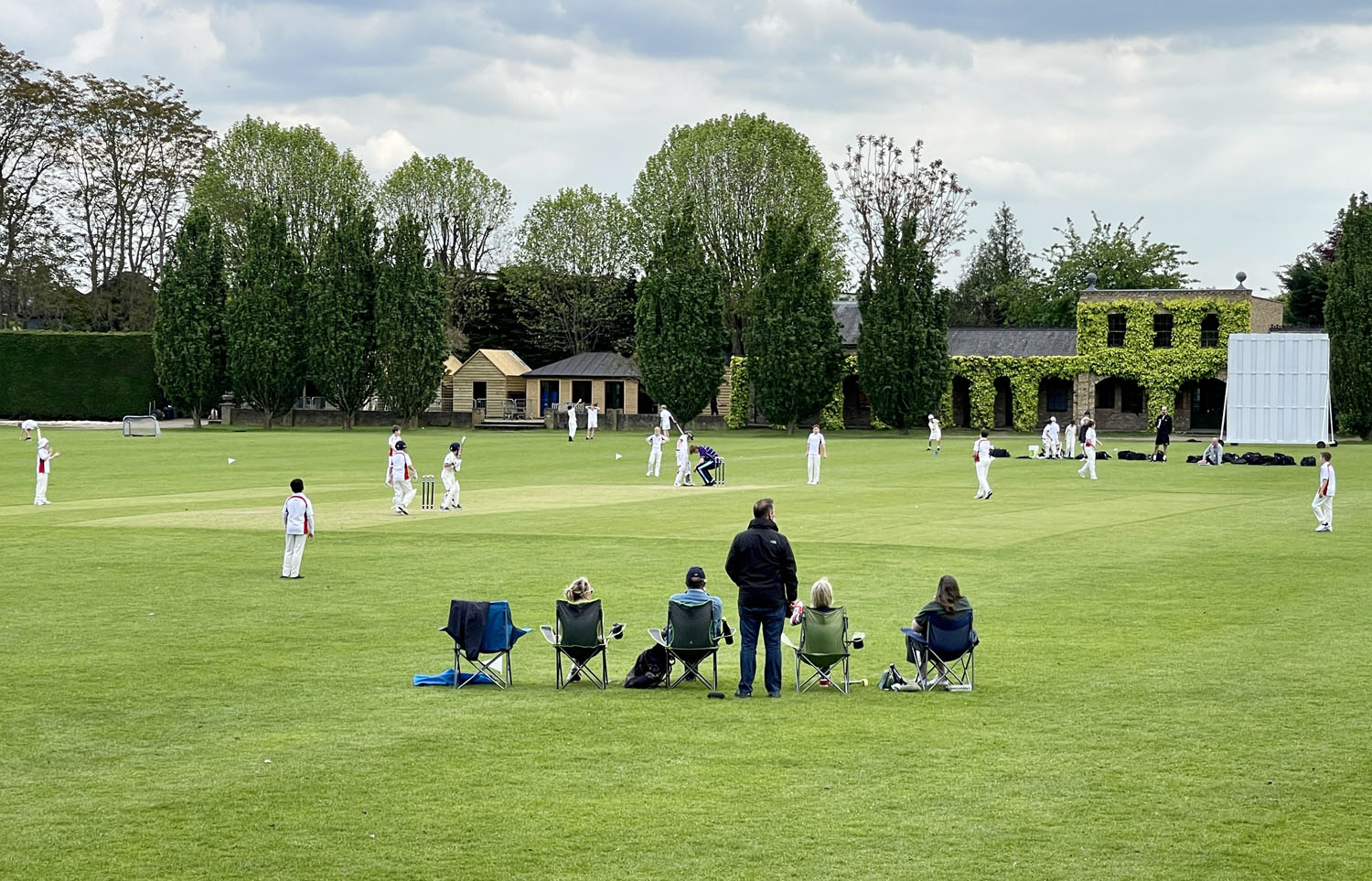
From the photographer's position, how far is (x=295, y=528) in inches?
830

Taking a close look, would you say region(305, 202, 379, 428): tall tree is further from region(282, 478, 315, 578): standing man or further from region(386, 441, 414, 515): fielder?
region(282, 478, 315, 578): standing man

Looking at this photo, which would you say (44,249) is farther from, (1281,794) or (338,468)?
(1281,794)

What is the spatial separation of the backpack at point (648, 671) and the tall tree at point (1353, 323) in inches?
2535

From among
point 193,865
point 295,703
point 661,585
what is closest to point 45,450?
point 661,585

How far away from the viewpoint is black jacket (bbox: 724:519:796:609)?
13445mm

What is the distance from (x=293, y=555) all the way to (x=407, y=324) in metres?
62.7

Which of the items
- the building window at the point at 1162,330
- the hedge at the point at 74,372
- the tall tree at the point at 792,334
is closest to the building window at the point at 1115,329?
the building window at the point at 1162,330

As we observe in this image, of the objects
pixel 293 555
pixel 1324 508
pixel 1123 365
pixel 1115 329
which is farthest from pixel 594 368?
pixel 293 555

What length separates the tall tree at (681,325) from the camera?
80875 millimetres

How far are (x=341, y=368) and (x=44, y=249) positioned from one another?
78.3 feet

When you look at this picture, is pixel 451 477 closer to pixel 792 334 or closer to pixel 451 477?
pixel 451 477

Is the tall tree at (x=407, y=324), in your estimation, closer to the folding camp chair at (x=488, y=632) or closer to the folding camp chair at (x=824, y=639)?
the folding camp chair at (x=488, y=632)

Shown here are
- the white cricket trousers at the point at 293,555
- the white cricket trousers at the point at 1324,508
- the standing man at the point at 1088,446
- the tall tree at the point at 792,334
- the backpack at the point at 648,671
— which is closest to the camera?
the backpack at the point at 648,671

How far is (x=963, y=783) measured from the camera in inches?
412
